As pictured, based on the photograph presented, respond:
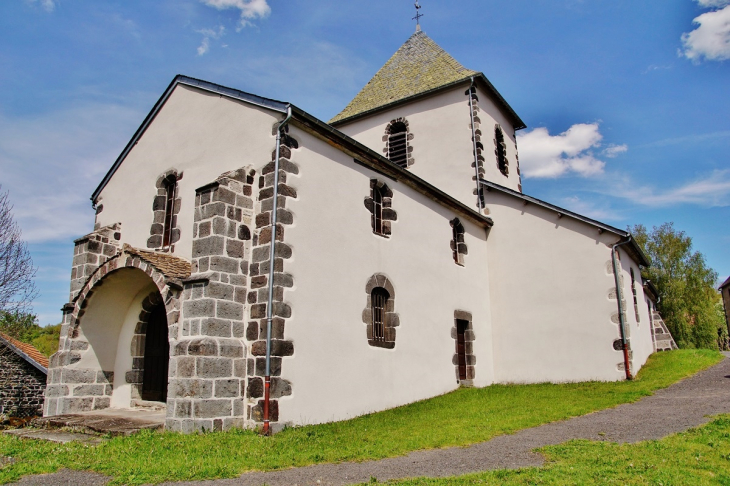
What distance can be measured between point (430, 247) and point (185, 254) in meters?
5.62

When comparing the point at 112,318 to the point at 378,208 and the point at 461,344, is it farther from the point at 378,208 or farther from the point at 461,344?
the point at 461,344

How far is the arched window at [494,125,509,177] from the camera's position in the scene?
17.7 meters

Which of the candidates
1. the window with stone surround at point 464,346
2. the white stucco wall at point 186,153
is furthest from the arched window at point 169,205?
the window with stone surround at point 464,346

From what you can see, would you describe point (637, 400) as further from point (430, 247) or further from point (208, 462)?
point (208, 462)

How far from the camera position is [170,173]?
434 inches

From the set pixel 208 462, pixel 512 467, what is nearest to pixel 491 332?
pixel 512 467

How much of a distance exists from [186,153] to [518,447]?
27.3 ft

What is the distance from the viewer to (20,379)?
16.7 meters

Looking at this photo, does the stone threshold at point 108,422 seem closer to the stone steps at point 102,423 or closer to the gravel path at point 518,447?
the stone steps at point 102,423

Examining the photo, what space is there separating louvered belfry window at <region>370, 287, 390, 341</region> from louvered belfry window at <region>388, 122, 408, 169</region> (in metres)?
7.13

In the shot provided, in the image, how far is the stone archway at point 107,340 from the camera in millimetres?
9969

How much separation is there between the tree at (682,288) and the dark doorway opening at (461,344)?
18.9 meters

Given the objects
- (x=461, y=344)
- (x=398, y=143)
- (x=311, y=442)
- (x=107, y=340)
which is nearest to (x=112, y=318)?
(x=107, y=340)

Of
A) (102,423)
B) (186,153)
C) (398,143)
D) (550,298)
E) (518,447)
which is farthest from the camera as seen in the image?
(398,143)
